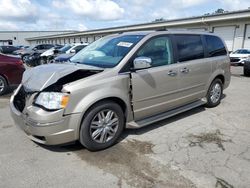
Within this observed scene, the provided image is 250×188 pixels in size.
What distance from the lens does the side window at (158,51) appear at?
407 centimetres

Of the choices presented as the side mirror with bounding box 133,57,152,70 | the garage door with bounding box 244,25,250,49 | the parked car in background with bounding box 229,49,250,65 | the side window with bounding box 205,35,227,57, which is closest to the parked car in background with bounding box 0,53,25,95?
the side mirror with bounding box 133,57,152,70

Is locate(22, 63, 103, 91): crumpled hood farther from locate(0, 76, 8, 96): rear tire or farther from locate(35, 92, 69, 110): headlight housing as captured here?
locate(0, 76, 8, 96): rear tire

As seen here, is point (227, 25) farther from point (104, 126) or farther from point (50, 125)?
point (50, 125)

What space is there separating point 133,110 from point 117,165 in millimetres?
1010

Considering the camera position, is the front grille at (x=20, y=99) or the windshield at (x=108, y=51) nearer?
the front grille at (x=20, y=99)

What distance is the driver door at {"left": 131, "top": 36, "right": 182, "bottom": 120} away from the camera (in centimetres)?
391

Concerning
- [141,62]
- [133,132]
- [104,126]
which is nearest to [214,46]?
[141,62]

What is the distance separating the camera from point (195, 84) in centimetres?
501

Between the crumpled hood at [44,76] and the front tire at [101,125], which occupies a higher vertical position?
the crumpled hood at [44,76]

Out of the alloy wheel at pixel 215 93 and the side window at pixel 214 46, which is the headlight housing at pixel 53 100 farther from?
the alloy wheel at pixel 215 93

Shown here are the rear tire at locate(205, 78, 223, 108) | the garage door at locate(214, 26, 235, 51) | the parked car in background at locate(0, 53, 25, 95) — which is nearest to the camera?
the rear tire at locate(205, 78, 223, 108)

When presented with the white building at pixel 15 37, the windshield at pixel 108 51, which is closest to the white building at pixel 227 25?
the windshield at pixel 108 51

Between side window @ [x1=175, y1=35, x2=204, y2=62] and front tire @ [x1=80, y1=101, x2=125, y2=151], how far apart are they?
70.1 inches

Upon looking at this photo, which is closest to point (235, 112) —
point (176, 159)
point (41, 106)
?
point (176, 159)
